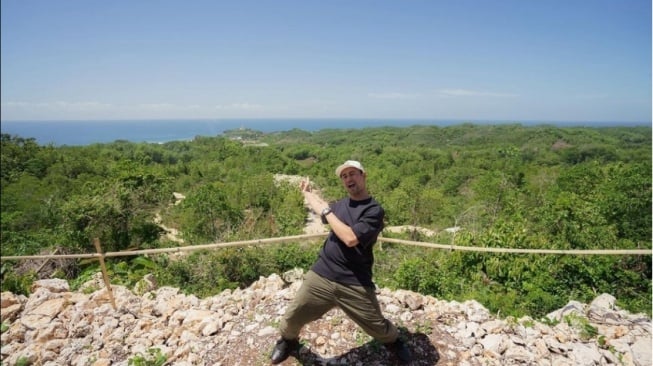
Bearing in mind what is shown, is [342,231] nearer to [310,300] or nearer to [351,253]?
[351,253]

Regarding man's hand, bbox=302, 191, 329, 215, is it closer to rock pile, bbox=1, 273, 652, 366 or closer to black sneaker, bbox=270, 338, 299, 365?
black sneaker, bbox=270, 338, 299, 365

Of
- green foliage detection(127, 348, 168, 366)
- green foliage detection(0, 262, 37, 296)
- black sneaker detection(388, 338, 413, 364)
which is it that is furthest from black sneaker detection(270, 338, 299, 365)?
green foliage detection(0, 262, 37, 296)

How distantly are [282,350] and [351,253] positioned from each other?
4.25 ft

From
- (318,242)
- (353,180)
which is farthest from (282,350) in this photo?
(318,242)

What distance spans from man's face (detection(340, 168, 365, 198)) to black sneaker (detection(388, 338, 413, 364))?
5.30 ft

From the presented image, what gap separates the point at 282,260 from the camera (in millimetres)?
10008

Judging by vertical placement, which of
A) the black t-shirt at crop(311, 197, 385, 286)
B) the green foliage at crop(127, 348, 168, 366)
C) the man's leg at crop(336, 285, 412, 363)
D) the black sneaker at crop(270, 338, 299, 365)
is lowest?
the green foliage at crop(127, 348, 168, 366)

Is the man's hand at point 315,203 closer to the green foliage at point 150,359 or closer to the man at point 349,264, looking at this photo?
the man at point 349,264

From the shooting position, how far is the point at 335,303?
273 cm

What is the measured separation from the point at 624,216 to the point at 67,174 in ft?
132

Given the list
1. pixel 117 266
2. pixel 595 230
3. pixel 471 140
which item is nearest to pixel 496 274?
pixel 595 230

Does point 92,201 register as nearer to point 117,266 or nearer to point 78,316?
point 117,266

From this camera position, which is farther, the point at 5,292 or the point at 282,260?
the point at 282,260

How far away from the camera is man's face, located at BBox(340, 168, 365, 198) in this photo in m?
2.48
